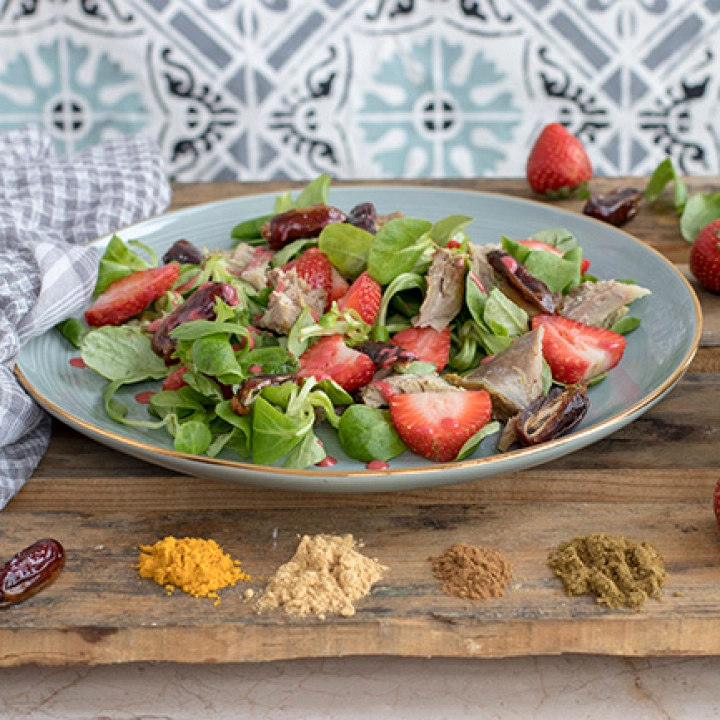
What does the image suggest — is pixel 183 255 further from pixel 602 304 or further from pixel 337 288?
pixel 602 304

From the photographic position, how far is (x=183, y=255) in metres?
1.93

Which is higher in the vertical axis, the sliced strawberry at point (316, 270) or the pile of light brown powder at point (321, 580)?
the sliced strawberry at point (316, 270)

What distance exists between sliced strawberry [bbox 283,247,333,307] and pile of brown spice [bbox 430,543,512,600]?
602 millimetres

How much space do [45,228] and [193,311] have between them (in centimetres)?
69

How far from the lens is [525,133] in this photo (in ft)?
12.3

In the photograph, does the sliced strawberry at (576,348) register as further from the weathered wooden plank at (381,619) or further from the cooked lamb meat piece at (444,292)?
the weathered wooden plank at (381,619)

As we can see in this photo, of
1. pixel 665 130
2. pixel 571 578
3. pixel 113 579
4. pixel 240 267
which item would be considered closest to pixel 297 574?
pixel 113 579

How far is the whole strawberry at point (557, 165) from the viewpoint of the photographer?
7.79 feet

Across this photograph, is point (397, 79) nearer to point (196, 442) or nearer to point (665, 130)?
point (665, 130)

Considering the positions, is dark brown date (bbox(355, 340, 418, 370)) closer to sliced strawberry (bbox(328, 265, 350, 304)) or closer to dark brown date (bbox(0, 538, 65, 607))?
sliced strawberry (bbox(328, 265, 350, 304))

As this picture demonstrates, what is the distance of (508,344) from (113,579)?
69cm

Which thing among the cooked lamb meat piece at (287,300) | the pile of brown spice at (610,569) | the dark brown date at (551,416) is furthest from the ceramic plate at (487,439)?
the cooked lamb meat piece at (287,300)

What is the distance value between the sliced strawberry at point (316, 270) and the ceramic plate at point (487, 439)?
0.34m

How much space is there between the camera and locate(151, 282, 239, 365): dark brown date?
1593 millimetres
